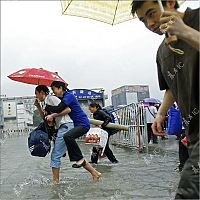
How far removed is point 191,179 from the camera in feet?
7.23

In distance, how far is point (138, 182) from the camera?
5848 millimetres

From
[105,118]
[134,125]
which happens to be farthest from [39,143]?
[134,125]

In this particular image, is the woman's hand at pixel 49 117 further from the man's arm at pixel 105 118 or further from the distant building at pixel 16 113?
the distant building at pixel 16 113

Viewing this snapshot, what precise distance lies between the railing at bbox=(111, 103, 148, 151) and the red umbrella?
4512 millimetres

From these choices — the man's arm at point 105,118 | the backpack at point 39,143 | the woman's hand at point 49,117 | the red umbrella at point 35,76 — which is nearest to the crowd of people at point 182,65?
the woman's hand at point 49,117

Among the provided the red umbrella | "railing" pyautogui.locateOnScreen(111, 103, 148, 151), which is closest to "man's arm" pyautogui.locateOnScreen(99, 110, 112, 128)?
the red umbrella

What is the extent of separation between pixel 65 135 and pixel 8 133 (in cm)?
4331

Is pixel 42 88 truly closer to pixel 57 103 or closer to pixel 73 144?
pixel 57 103

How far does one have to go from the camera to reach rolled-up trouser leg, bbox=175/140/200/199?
2.18 m

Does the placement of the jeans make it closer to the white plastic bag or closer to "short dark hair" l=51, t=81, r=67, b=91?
"short dark hair" l=51, t=81, r=67, b=91

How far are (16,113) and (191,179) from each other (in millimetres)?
44245

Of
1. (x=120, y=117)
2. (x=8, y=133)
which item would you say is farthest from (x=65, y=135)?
(x=8, y=133)

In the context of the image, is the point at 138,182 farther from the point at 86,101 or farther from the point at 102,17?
the point at 86,101

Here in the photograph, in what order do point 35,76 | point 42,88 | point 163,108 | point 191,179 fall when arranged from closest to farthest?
point 191,179 < point 163,108 < point 42,88 < point 35,76
